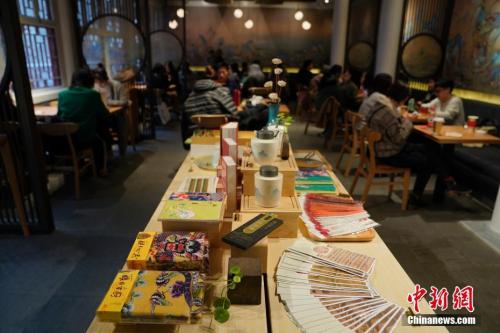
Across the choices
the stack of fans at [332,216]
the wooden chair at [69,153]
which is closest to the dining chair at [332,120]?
the wooden chair at [69,153]

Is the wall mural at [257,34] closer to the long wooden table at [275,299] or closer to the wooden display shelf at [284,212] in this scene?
the wooden display shelf at [284,212]

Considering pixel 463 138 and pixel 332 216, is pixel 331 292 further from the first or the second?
pixel 463 138

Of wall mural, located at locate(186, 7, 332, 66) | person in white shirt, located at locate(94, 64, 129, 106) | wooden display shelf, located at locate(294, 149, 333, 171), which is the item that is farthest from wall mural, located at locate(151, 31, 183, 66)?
wooden display shelf, located at locate(294, 149, 333, 171)

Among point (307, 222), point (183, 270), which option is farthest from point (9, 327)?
point (307, 222)

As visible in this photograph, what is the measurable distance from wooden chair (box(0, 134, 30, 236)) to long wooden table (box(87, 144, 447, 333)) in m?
1.88

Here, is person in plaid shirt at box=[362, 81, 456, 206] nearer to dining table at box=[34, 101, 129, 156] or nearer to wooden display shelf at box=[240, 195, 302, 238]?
wooden display shelf at box=[240, 195, 302, 238]

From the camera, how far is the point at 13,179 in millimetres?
2930

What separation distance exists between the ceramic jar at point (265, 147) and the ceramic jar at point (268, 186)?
0.15 metres

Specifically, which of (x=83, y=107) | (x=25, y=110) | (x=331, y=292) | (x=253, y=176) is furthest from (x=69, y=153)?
(x=331, y=292)

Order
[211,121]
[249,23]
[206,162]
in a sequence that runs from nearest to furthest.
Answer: [206,162], [211,121], [249,23]

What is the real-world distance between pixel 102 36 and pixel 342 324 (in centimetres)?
612

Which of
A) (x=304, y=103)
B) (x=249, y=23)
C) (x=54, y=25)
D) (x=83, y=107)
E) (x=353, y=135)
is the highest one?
(x=249, y=23)

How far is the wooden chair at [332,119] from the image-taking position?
6086mm

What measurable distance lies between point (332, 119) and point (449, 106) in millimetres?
2047
